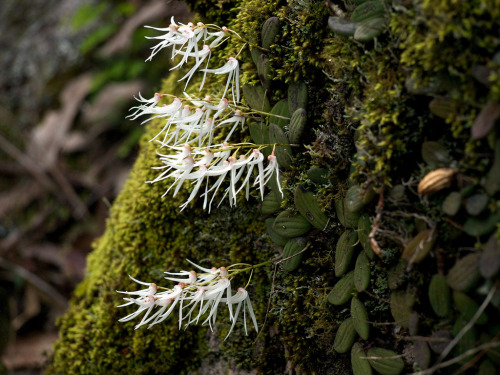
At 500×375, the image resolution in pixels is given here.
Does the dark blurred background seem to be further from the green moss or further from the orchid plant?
the orchid plant

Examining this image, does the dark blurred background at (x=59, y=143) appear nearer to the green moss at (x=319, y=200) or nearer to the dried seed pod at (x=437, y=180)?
the green moss at (x=319, y=200)

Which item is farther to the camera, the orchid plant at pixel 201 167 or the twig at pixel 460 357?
the orchid plant at pixel 201 167

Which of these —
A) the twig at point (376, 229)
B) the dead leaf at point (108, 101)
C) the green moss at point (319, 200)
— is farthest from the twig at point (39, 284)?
the twig at point (376, 229)

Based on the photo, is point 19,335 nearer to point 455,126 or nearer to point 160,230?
point 160,230

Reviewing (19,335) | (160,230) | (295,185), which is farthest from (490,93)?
(19,335)

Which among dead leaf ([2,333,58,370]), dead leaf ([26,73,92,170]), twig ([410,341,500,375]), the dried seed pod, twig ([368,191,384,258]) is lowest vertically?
dead leaf ([2,333,58,370])

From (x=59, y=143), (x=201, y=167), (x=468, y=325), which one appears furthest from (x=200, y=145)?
(x=59, y=143)

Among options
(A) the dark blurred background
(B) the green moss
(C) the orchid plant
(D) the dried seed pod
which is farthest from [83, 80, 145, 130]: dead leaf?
(D) the dried seed pod
